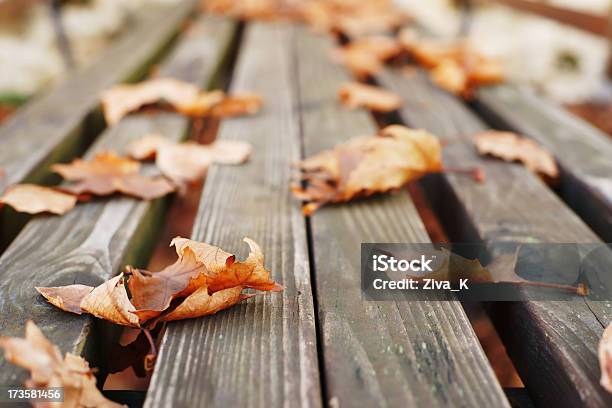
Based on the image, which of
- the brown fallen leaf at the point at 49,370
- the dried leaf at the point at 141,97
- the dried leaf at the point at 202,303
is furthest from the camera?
the dried leaf at the point at 141,97

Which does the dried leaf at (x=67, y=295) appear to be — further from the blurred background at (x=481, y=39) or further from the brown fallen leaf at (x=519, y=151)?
the blurred background at (x=481, y=39)

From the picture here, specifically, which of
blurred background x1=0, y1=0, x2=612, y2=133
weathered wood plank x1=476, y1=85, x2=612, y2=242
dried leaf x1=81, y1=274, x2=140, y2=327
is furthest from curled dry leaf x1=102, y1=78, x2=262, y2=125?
blurred background x1=0, y1=0, x2=612, y2=133

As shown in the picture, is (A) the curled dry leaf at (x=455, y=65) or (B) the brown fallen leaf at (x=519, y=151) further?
(A) the curled dry leaf at (x=455, y=65)

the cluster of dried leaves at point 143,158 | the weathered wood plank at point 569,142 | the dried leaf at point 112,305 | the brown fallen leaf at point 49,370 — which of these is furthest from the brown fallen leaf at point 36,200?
the weathered wood plank at point 569,142

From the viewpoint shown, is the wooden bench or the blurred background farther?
the blurred background

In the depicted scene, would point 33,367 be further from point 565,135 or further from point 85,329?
point 565,135

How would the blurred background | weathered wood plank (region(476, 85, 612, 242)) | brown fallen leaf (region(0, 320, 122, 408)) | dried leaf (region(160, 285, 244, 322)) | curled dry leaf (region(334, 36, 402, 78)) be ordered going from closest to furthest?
brown fallen leaf (region(0, 320, 122, 408)), dried leaf (region(160, 285, 244, 322)), weathered wood plank (region(476, 85, 612, 242)), curled dry leaf (region(334, 36, 402, 78)), the blurred background

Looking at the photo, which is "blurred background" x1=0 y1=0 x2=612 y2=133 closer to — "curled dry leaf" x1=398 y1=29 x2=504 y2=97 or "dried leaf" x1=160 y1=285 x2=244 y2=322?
"curled dry leaf" x1=398 y1=29 x2=504 y2=97
